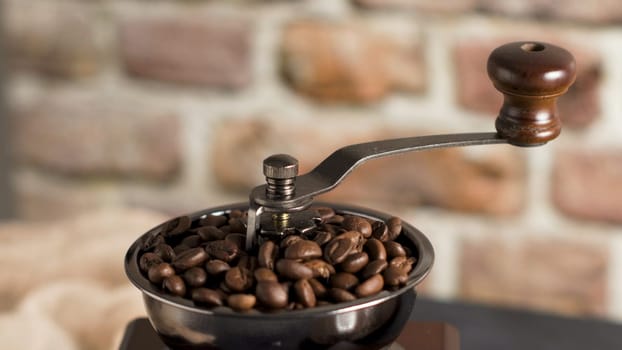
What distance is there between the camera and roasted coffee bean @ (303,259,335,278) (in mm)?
711

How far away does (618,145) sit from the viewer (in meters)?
1.44

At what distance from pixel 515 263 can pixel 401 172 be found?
0.21 meters

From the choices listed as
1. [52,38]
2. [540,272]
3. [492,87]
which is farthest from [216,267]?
[52,38]

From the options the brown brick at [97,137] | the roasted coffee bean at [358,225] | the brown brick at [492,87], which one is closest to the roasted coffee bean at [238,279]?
the roasted coffee bean at [358,225]

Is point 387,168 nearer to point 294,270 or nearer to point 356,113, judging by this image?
point 356,113

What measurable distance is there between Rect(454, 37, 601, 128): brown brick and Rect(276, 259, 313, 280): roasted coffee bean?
0.79 metres

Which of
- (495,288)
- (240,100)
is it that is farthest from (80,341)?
(495,288)

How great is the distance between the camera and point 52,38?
1.65 meters

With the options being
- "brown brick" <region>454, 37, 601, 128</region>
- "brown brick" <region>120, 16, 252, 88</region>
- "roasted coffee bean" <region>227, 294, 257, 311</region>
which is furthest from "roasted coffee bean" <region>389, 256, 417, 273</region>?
"brown brick" <region>120, 16, 252, 88</region>

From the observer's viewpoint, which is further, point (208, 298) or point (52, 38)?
point (52, 38)

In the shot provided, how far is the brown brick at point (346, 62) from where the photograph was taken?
1.49m

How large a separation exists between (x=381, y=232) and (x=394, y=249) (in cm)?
3

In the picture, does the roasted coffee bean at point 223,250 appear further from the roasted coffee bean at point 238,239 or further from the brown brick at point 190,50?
the brown brick at point 190,50

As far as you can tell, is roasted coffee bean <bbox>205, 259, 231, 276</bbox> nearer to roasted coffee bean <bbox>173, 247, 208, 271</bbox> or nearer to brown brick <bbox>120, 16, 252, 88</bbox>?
roasted coffee bean <bbox>173, 247, 208, 271</bbox>
